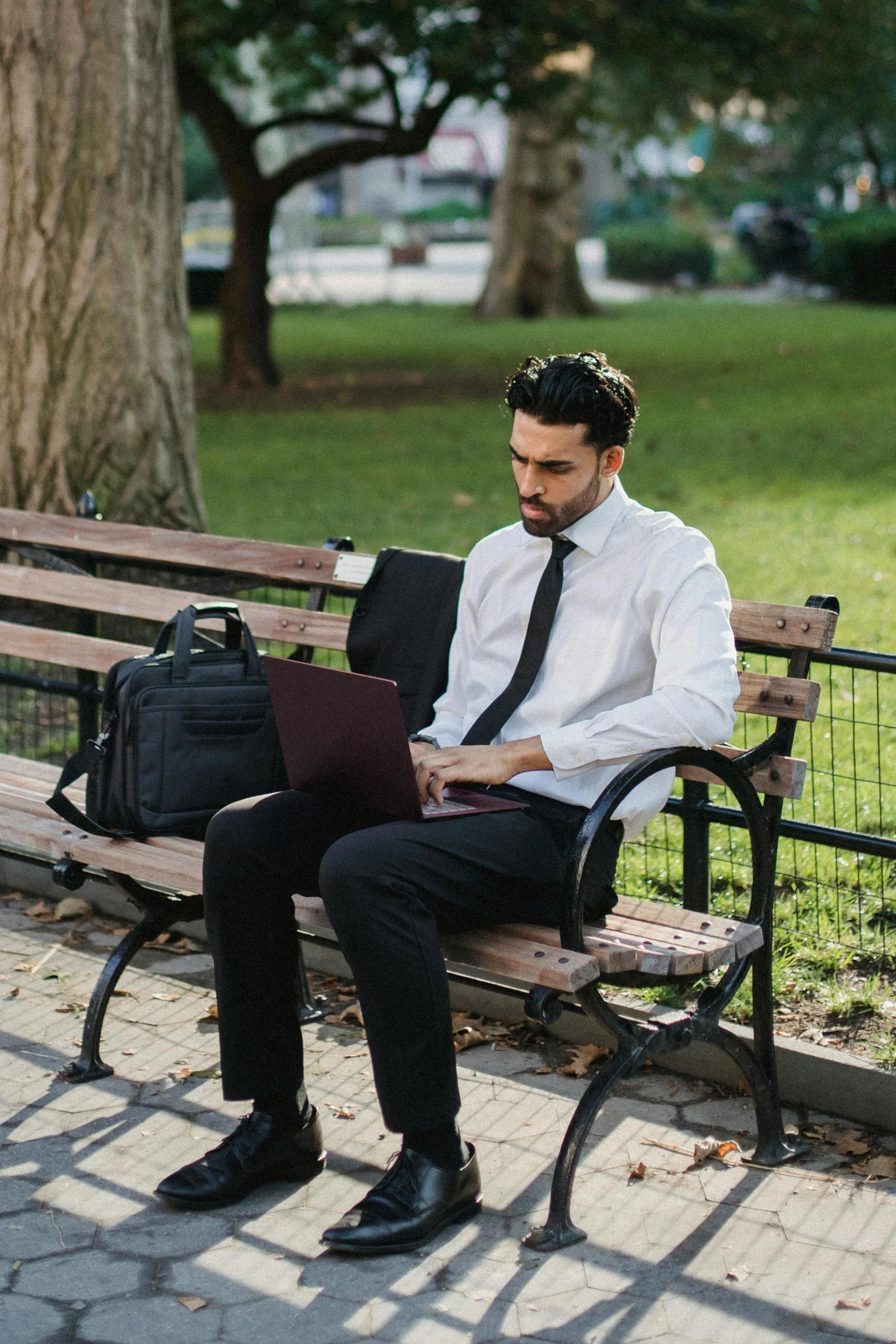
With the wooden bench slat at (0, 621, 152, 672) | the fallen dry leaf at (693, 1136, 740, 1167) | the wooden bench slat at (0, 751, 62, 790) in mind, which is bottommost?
the fallen dry leaf at (693, 1136, 740, 1167)

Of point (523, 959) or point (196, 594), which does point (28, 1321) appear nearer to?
point (523, 959)

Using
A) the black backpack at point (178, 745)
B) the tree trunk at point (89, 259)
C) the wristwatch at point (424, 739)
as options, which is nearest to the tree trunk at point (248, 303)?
the tree trunk at point (89, 259)

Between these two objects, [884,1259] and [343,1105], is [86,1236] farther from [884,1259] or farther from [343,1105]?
[884,1259]

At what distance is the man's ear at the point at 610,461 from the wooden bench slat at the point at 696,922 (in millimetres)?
921

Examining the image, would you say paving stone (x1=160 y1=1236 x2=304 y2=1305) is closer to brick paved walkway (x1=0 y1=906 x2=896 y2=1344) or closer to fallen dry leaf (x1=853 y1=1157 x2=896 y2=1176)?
brick paved walkway (x1=0 y1=906 x2=896 y2=1344)

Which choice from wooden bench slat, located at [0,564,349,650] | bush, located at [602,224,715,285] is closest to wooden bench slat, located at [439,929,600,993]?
wooden bench slat, located at [0,564,349,650]

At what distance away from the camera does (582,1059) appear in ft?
13.5

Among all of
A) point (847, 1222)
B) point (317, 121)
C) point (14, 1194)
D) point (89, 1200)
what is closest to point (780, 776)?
point (847, 1222)

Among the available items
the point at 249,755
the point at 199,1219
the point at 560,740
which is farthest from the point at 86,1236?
the point at 560,740

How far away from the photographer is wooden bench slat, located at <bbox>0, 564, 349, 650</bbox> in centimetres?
446

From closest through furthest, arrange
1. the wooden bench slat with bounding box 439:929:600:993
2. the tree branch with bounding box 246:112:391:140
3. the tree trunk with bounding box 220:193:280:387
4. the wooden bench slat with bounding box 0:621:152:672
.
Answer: the wooden bench slat with bounding box 439:929:600:993, the wooden bench slat with bounding box 0:621:152:672, the tree branch with bounding box 246:112:391:140, the tree trunk with bounding box 220:193:280:387

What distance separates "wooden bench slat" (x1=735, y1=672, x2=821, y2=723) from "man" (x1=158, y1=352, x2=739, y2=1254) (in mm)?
262

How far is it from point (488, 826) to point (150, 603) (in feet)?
→ 5.73

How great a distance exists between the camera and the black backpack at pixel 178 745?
3820mm
